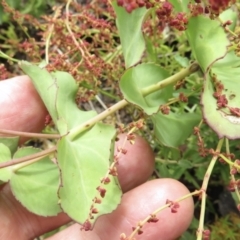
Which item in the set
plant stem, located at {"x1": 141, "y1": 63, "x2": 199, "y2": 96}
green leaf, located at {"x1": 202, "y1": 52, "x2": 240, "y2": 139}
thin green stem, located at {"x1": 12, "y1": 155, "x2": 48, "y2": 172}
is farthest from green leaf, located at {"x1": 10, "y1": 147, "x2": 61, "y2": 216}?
green leaf, located at {"x1": 202, "y1": 52, "x2": 240, "y2": 139}

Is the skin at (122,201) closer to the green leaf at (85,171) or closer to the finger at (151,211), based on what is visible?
the finger at (151,211)

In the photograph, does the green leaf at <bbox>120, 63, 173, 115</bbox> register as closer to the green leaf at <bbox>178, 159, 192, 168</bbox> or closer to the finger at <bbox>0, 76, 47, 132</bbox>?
the green leaf at <bbox>178, 159, 192, 168</bbox>

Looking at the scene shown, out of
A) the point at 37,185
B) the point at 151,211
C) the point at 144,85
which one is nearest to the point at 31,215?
the point at 37,185

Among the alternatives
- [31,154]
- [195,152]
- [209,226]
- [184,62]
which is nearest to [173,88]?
[184,62]

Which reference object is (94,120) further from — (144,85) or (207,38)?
(207,38)

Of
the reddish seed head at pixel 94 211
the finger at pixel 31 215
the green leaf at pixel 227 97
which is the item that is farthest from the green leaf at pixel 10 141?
the green leaf at pixel 227 97

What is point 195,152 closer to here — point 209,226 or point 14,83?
point 209,226
